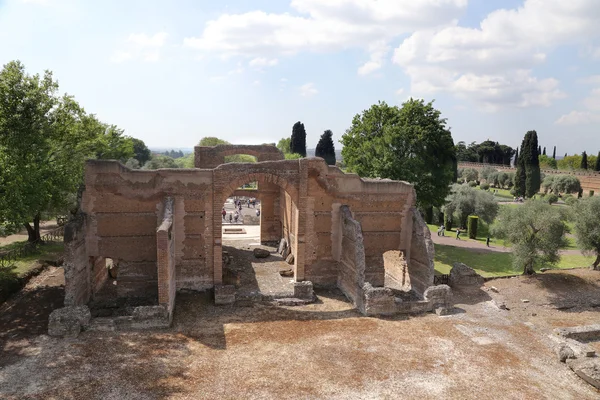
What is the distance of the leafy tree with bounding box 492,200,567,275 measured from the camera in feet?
68.2

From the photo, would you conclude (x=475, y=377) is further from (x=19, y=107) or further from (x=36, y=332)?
(x=19, y=107)

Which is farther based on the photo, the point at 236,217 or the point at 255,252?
the point at 236,217

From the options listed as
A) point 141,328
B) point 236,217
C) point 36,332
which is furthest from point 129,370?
point 236,217

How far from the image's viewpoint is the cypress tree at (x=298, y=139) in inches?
2714

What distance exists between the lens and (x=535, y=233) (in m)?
21.1

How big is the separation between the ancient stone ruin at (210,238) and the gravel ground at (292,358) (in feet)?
2.91

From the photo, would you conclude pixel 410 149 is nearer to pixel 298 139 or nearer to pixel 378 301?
pixel 378 301

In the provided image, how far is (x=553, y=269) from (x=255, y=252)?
17.0 meters

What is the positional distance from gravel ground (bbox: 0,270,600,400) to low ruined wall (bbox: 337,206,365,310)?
771 millimetres

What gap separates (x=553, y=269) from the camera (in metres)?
23.1

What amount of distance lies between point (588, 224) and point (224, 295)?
19649mm

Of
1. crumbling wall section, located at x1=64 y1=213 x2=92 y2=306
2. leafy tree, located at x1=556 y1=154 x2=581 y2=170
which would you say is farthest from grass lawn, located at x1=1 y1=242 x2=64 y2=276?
leafy tree, located at x1=556 y1=154 x2=581 y2=170

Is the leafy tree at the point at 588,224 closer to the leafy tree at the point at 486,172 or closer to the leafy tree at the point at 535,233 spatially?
the leafy tree at the point at 535,233

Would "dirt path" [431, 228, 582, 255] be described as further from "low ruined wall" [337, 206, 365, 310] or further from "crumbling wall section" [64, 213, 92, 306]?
"crumbling wall section" [64, 213, 92, 306]
